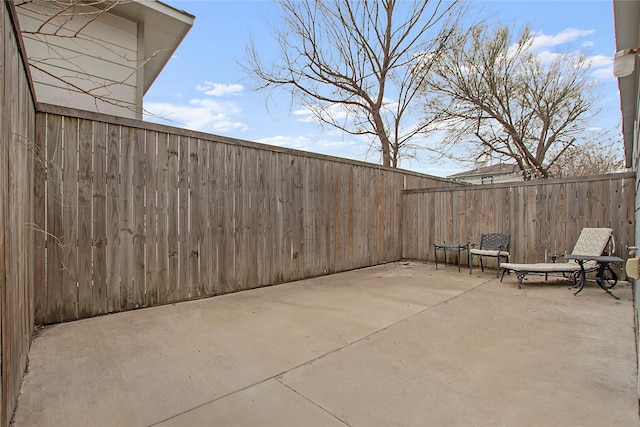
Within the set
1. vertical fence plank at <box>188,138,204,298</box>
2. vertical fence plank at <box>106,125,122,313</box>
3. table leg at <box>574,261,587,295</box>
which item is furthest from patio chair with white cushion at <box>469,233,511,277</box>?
vertical fence plank at <box>106,125,122,313</box>

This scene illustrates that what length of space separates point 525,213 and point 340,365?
4934 mm

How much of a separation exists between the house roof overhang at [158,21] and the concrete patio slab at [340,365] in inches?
135

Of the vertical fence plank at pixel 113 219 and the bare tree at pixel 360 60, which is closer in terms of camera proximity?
the vertical fence plank at pixel 113 219

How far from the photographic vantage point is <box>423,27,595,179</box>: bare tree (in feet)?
32.3

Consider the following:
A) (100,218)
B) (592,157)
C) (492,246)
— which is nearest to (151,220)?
(100,218)

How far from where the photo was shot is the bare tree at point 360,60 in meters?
9.14

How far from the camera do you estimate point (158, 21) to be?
16.0 feet

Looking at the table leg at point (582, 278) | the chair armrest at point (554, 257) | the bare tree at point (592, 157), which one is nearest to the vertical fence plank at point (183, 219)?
the table leg at point (582, 278)

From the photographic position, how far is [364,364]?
2191 mm

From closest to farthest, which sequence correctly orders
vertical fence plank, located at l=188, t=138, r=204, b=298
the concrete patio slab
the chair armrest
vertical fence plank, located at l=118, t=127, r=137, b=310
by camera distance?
the concrete patio slab
vertical fence plank, located at l=118, t=127, r=137, b=310
vertical fence plank, located at l=188, t=138, r=204, b=298
the chair armrest

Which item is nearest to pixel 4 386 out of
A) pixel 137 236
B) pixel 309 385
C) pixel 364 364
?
pixel 309 385

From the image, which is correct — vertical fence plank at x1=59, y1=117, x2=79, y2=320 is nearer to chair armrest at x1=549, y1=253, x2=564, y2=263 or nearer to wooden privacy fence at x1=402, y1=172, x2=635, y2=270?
wooden privacy fence at x1=402, y1=172, x2=635, y2=270

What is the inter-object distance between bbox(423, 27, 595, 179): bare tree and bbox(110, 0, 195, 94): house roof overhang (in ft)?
25.3

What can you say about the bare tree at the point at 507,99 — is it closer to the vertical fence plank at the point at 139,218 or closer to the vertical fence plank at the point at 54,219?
the vertical fence plank at the point at 139,218
